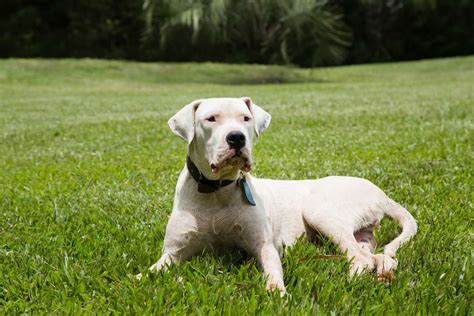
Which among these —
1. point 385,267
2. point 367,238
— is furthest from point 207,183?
point 367,238

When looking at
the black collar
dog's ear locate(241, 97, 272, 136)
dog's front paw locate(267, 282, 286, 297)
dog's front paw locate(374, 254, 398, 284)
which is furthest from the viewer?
dog's ear locate(241, 97, 272, 136)

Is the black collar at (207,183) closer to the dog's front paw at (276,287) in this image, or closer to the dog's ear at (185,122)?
the dog's ear at (185,122)

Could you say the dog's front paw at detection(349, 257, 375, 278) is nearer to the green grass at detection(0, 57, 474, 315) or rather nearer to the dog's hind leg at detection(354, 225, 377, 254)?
the green grass at detection(0, 57, 474, 315)

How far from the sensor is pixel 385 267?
2893 millimetres

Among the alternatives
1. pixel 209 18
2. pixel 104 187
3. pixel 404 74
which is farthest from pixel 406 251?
pixel 404 74

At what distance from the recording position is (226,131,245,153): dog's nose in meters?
2.84

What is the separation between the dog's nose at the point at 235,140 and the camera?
2.84 metres

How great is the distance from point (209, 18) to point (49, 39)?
15584 mm

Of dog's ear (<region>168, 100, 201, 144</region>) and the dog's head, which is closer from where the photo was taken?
the dog's head

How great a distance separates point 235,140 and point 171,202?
1.87 meters

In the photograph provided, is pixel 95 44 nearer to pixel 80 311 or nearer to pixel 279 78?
pixel 279 78

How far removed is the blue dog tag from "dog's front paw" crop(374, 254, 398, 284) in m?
0.74

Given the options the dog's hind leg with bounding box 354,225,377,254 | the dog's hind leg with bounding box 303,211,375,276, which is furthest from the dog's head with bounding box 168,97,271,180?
the dog's hind leg with bounding box 354,225,377,254

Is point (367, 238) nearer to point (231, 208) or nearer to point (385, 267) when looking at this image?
point (385, 267)
